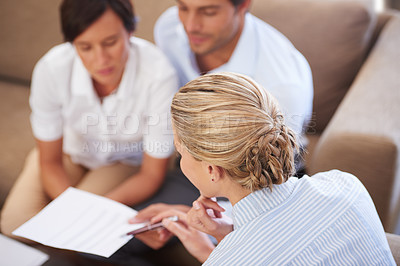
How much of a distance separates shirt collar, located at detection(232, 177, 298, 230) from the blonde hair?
14 mm

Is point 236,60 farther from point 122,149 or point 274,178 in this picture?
point 274,178

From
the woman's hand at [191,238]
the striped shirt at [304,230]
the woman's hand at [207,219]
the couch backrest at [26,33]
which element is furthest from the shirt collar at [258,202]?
the couch backrest at [26,33]

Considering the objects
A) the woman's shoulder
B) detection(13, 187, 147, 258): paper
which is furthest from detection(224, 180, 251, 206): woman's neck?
detection(13, 187, 147, 258): paper

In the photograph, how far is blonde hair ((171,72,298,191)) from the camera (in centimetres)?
73

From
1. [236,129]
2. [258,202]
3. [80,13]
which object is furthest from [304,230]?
[80,13]

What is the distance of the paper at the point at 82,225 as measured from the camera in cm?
104

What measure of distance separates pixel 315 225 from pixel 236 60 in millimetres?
734

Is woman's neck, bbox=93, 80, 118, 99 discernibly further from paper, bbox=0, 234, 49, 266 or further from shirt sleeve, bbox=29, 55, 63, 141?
paper, bbox=0, 234, 49, 266

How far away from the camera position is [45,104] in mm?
1355

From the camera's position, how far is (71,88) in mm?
1361

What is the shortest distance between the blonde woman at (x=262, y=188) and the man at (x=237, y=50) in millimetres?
418

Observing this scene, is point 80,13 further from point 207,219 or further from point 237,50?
point 207,219

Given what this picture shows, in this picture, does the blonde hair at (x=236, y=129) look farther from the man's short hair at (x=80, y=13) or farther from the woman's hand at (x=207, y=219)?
the man's short hair at (x=80, y=13)

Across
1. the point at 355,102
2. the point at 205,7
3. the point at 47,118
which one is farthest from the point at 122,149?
the point at 355,102
